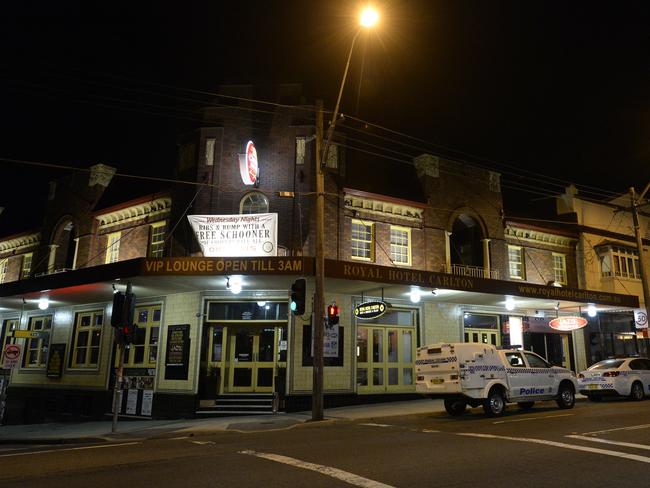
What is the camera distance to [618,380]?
17453mm

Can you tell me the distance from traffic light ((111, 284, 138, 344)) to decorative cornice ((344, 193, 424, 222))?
29.8 ft

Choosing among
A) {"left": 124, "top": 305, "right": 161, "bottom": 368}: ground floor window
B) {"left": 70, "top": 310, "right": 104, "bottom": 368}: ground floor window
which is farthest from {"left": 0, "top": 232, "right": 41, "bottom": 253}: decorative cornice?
{"left": 124, "top": 305, "right": 161, "bottom": 368}: ground floor window

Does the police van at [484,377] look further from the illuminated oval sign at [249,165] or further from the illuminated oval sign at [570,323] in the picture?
the illuminated oval sign at [249,165]

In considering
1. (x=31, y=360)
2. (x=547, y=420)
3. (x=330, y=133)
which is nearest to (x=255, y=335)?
(x=330, y=133)

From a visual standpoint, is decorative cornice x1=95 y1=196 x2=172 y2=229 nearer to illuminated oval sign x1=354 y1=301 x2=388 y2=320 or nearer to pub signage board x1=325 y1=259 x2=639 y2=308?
pub signage board x1=325 y1=259 x2=639 y2=308

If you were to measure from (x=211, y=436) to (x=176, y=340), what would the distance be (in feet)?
21.0

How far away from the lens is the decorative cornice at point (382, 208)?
66.0ft

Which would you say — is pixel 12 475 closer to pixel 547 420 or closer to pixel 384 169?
pixel 547 420

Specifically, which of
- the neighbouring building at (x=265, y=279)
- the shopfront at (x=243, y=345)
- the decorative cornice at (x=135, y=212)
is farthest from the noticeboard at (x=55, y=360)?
the shopfront at (x=243, y=345)

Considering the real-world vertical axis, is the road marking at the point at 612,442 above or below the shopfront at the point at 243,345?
below

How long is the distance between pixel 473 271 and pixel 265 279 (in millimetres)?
10493

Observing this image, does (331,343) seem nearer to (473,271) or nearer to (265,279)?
(265,279)

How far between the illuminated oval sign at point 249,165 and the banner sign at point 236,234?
1.41m

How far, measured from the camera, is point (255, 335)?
18047mm
